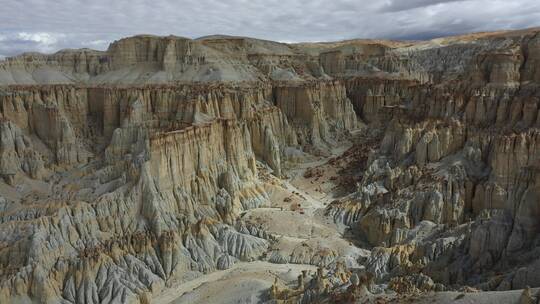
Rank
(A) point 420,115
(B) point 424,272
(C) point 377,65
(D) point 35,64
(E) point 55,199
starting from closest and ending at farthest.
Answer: (B) point 424,272 → (E) point 55,199 → (A) point 420,115 → (D) point 35,64 → (C) point 377,65

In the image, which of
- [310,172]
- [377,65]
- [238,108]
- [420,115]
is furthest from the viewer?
[377,65]

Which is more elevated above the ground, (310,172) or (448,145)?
(448,145)

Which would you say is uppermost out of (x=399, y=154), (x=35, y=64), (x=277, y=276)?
(x=35, y=64)

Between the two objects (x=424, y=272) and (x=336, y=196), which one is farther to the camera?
(x=336, y=196)

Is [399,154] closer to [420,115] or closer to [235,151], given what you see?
[420,115]

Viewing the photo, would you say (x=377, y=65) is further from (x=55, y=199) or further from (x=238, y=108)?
(x=55, y=199)

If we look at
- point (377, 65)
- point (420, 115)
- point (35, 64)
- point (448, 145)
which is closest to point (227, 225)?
point (448, 145)
